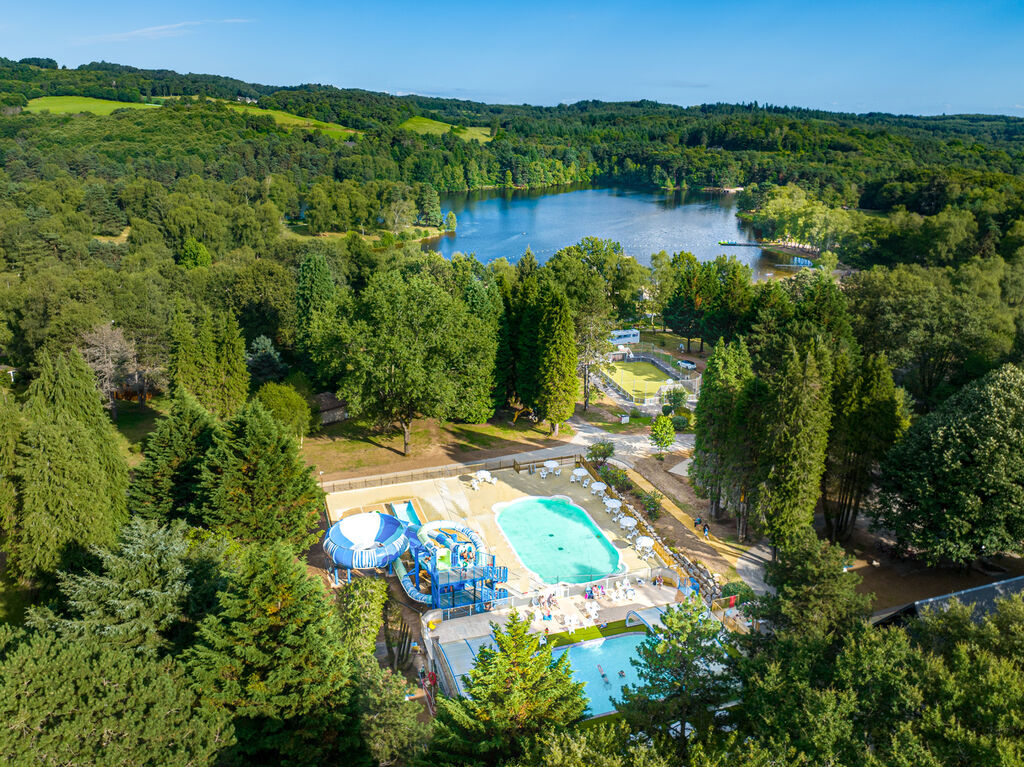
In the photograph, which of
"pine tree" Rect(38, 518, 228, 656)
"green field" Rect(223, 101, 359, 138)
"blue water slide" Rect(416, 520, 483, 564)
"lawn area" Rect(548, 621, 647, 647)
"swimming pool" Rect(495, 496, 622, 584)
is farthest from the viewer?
"green field" Rect(223, 101, 359, 138)

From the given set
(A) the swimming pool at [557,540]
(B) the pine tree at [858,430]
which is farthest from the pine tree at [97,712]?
(B) the pine tree at [858,430]

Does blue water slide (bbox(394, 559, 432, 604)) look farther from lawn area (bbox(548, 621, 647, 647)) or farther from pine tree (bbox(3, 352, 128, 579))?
pine tree (bbox(3, 352, 128, 579))

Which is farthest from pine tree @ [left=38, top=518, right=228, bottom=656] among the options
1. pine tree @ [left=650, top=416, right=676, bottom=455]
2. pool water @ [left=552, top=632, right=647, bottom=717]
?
pine tree @ [left=650, top=416, right=676, bottom=455]

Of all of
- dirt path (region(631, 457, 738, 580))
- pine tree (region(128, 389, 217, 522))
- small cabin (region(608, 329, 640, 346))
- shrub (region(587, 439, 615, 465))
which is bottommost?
A: dirt path (region(631, 457, 738, 580))

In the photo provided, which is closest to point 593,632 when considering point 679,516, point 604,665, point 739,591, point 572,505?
point 604,665

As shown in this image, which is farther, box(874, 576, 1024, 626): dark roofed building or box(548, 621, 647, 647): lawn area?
box(548, 621, 647, 647): lawn area

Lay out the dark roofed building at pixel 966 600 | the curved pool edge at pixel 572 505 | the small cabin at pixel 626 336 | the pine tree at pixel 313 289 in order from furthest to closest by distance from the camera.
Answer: the small cabin at pixel 626 336 → the pine tree at pixel 313 289 → the curved pool edge at pixel 572 505 → the dark roofed building at pixel 966 600

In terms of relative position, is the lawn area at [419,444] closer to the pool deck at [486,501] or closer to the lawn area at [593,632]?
the pool deck at [486,501]

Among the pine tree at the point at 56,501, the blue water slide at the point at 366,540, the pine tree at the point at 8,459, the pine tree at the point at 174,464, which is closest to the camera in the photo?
the pine tree at the point at 56,501
